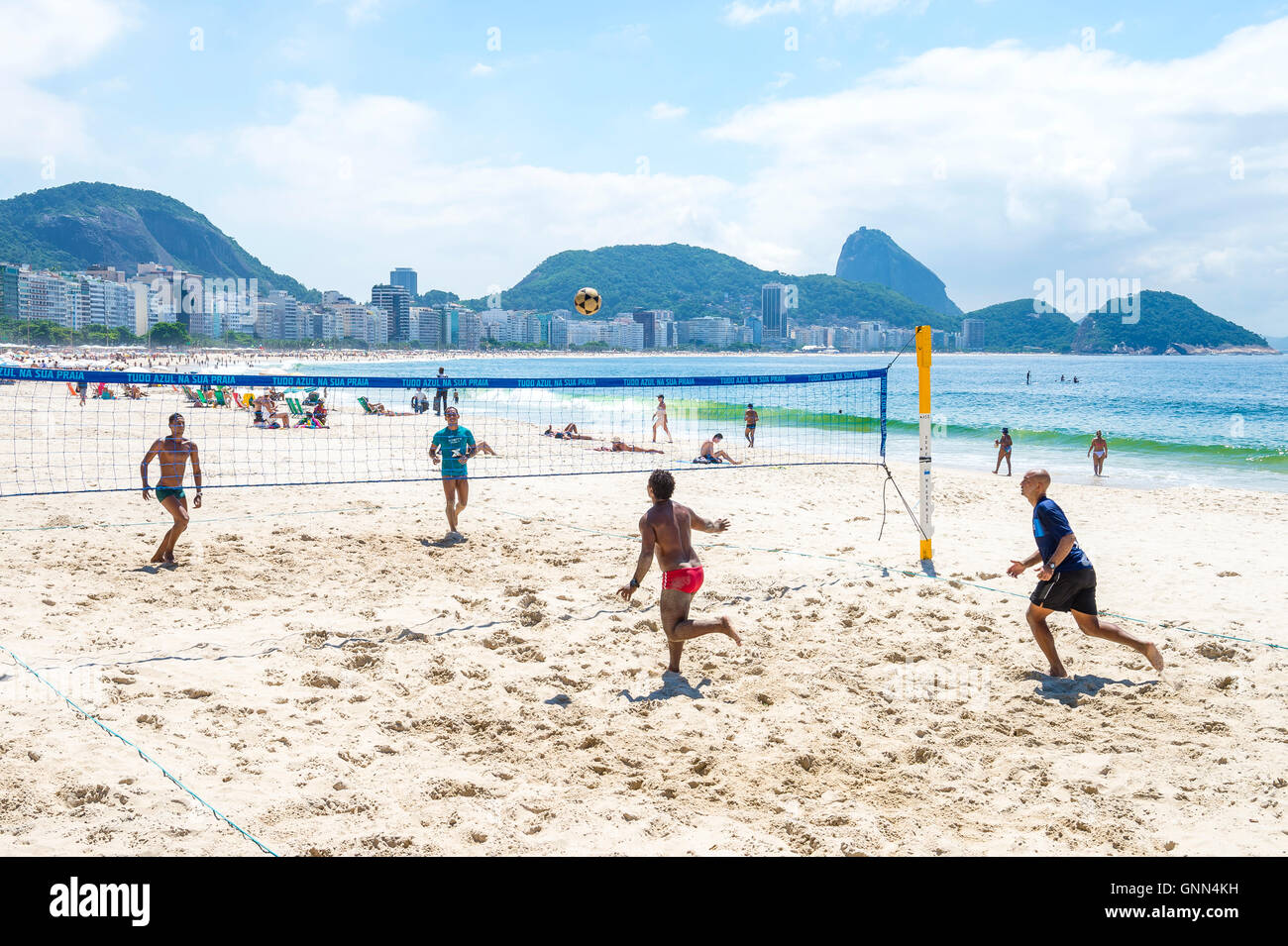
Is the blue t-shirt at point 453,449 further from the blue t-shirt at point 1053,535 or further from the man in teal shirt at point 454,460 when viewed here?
the blue t-shirt at point 1053,535

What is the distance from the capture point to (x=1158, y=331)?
6186 inches

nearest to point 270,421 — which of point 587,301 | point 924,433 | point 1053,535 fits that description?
point 587,301

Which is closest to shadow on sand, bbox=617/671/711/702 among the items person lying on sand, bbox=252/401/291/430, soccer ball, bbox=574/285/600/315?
soccer ball, bbox=574/285/600/315

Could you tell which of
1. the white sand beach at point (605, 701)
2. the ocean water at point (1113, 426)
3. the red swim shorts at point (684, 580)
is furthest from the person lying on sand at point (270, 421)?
the red swim shorts at point (684, 580)

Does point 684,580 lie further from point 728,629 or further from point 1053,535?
point 1053,535

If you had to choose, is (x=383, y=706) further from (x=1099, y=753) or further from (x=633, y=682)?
(x=1099, y=753)

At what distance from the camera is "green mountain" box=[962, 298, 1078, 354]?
178375 mm

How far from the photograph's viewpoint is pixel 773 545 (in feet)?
28.6

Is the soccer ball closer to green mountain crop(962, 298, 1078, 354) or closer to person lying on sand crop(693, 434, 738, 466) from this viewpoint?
person lying on sand crop(693, 434, 738, 466)

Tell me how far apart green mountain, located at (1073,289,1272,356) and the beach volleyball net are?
151011mm

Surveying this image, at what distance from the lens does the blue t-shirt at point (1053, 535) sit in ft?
16.6

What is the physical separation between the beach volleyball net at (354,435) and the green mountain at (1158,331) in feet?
495

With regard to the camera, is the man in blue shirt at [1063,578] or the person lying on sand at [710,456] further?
Result: the person lying on sand at [710,456]

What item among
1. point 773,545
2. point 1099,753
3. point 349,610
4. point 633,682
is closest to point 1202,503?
point 773,545
